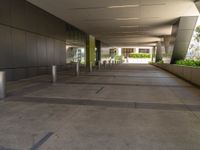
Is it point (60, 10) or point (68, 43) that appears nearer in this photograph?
point (60, 10)

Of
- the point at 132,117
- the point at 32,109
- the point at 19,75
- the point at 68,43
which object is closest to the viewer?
the point at 132,117

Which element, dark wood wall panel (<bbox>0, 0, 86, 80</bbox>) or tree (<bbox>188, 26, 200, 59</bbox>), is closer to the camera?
dark wood wall panel (<bbox>0, 0, 86, 80</bbox>)

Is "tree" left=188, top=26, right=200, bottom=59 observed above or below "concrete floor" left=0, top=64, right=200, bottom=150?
above

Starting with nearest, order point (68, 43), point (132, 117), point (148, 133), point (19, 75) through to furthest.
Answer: point (148, 133) < point (132, 117) < point (19, 75) < point (68, 43)

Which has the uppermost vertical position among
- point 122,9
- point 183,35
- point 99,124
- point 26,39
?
point 122,9

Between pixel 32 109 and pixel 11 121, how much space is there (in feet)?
3.42

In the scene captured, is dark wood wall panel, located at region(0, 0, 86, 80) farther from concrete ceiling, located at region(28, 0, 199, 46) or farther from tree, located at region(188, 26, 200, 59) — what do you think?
tree, located at region(188, 26, 200, 59)

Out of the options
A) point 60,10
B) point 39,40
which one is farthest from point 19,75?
point 60,10

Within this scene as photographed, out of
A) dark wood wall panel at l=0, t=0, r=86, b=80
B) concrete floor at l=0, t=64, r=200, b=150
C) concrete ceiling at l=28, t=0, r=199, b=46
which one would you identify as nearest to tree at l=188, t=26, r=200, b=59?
concrete ceiling at l=28, t=0, r=199, b=46

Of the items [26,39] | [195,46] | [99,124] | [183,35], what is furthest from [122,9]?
[99,124]

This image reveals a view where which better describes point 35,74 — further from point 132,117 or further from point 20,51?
point 132,117

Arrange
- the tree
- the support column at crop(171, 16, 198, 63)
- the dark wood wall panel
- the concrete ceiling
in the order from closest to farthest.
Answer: the dark wood wall panel
the concrete ceiling
the support column at crop(171, 16, 198, 63)
the tree

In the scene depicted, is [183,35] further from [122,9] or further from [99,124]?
[99,124]

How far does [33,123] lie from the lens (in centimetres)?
→ 426
